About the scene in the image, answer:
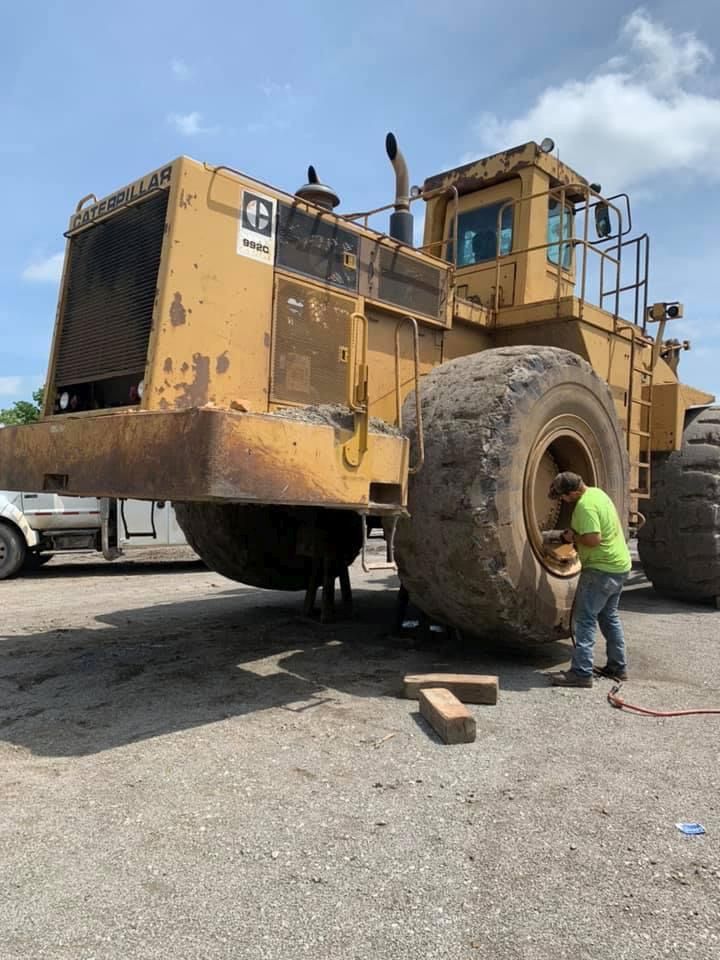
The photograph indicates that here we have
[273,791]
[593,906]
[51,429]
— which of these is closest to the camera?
[593,906]

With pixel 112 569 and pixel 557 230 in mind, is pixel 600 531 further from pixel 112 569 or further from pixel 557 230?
pixel 112 569

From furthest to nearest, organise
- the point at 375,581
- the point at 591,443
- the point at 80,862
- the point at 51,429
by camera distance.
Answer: the point at 375,581 < the point at 591,443 < the point at 51,429 < the point at 80,862

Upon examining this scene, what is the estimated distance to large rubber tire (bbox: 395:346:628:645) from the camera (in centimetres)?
441

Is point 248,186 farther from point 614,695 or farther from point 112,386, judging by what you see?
point 614,695

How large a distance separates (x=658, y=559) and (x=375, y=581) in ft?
11.8

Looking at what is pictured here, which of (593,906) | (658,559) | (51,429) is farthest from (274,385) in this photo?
(658,559)

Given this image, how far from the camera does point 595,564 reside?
194 inches

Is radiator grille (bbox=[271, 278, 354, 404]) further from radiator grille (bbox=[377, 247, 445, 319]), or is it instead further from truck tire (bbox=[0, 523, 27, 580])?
truck tire (bbox=[0, 523, 27, 580])

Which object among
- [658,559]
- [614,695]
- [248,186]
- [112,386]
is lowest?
[614,695]

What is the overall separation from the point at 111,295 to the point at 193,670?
2.40 metres

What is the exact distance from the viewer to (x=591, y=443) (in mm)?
5492

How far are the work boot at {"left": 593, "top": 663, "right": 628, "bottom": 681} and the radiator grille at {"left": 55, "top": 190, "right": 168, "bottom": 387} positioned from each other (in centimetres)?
338

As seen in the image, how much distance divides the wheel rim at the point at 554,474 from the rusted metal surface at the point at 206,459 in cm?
90

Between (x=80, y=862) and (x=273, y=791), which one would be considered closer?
(x=80, y=862)
